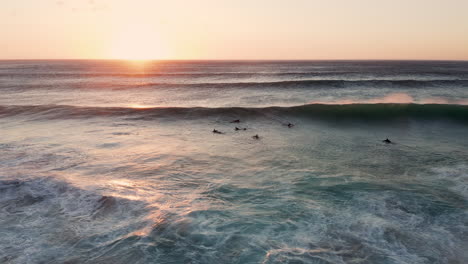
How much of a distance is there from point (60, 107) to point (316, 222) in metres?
20.9

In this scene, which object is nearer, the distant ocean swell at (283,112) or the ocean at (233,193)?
the ocean at (233,193)

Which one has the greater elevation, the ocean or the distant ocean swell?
the distant ocean swell

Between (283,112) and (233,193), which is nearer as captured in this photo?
(233,193)

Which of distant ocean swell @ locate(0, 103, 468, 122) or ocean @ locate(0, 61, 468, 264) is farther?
distant ocean swell @ locate(0, 103, 468, 122)

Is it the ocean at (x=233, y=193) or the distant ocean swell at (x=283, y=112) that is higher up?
the distant ocean swell at (x=283, y=112)

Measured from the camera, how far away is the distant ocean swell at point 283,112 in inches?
748

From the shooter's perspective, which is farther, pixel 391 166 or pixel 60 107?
pixel 60 107

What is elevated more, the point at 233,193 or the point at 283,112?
the point at 283,112

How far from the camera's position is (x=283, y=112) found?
20250mm

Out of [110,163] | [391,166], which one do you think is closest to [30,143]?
[110,163]

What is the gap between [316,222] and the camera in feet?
21.8

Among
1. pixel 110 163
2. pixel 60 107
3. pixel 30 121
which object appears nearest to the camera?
pixel 110 163

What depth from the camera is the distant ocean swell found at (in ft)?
62.3

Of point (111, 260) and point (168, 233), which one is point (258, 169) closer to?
point (168, 233)
